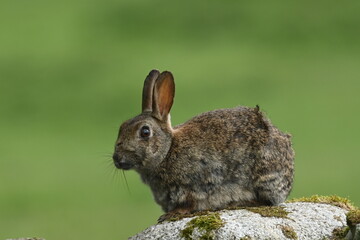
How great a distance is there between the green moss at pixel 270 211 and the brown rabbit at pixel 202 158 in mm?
170

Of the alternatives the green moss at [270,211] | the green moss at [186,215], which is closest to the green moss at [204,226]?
the green moss at [186,215]

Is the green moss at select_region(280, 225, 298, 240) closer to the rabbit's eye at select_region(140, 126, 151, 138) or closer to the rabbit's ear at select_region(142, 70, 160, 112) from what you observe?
the rabbit's eye at select_region(140, 126, 151, 138)

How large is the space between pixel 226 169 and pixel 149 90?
0.94 metres

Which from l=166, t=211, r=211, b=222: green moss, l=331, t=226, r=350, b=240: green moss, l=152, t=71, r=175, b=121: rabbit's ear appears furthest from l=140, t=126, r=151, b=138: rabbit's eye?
l=331, t=226, r=350, b=240: green moss

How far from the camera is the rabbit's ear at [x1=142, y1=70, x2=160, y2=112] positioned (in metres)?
9.48

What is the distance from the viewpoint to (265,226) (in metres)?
8.70

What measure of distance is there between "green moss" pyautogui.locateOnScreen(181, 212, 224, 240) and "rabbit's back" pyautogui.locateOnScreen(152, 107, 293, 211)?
542 millimetres

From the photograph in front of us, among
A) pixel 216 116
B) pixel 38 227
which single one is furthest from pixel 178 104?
pixel 216 116

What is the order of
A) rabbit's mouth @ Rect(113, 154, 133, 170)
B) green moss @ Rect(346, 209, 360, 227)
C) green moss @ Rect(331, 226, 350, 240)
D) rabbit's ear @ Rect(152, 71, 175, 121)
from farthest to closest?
rabbit's ear @ Rect(152, 71, 175, 121)
rabbit's mouth @ Rect(113, 154, 133, 170)
green moss @ Rect(331, 226, 350, 240)
green moss @ Rect(346, 209, 360, 227)

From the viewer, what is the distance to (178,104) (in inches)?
902

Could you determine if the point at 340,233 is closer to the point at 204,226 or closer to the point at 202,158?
the point at 204,226

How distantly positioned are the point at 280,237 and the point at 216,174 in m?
0.97

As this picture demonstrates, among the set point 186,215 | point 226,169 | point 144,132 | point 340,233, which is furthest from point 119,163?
point 340,233

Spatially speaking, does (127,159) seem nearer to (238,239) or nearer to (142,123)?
(142,123)
